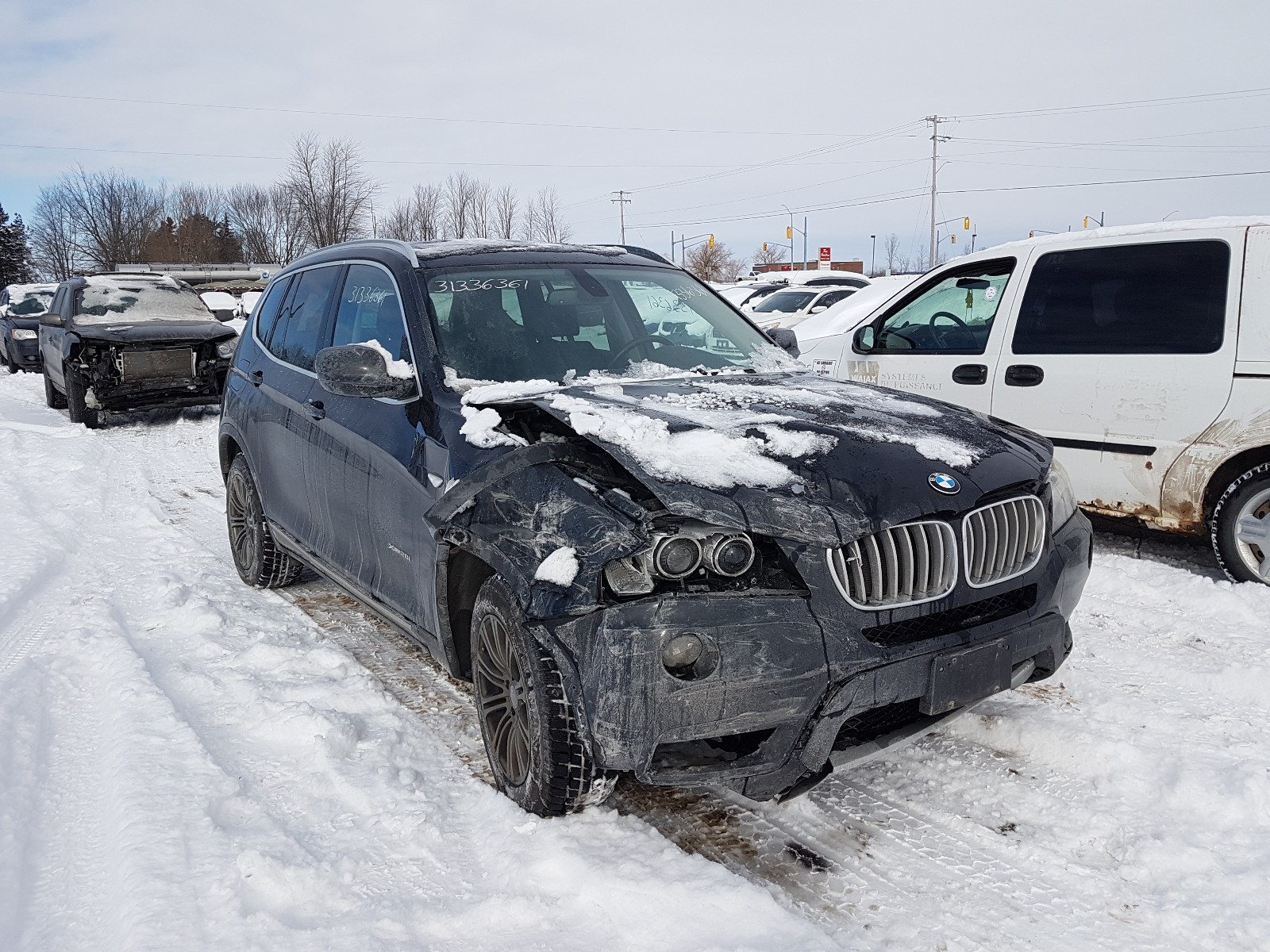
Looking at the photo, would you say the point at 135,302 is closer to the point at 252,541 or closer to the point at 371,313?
the point at 252,541

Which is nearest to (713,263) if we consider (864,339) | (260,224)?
(260,224)

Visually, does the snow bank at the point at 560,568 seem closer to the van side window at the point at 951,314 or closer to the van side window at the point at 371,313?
the van side window at the point at 371,313

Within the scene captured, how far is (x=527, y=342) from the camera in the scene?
3730 mm

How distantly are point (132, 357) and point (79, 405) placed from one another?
96 cm

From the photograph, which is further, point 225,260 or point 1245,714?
point 225,260

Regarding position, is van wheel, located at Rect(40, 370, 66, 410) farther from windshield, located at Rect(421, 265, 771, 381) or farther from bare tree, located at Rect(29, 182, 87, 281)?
bare tree, located at Rect(29, 182, 87, 281)

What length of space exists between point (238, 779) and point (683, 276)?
2.93 meters

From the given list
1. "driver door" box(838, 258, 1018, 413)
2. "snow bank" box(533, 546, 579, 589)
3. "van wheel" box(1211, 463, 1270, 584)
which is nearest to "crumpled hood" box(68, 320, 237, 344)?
"driver door" box(838, 258, 1018, 413)

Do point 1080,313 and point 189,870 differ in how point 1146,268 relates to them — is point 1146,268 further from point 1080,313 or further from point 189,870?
point 189,870

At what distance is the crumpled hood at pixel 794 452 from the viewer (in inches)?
102

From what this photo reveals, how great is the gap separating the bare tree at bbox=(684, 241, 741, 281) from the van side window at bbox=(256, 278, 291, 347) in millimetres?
47127

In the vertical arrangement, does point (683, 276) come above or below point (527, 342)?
above

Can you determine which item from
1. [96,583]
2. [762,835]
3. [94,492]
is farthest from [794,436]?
[94,492]

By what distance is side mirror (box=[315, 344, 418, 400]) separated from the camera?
3.47 m
